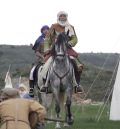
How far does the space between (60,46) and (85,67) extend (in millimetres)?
31269

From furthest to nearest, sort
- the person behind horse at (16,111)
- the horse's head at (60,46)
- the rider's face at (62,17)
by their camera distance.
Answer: the rider's face at (62,17) → the horse's head at (60,46) → the person behind horse at (16,111)

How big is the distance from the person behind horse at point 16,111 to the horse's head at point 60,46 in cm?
847

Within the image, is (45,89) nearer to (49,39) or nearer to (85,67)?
(49,39)

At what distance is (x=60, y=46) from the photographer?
18.4 metres

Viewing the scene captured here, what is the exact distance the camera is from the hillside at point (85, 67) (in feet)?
146

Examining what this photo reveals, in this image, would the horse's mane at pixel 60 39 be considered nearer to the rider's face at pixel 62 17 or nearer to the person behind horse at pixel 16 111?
the rider's face at pixel 62 17

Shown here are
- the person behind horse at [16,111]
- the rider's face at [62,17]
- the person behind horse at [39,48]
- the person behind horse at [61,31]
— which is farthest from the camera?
the person behind horse at [39,48]

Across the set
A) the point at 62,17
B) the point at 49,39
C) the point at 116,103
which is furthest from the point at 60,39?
the point at 116,103

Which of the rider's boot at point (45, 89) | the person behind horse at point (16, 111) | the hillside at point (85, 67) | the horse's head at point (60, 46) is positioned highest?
the horse's head at point (60, 46)

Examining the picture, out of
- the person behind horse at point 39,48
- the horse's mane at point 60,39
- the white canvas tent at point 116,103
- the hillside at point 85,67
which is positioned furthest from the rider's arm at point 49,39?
the hillside at point 85,67

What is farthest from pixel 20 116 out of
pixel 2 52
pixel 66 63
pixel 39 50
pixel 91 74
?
pixel 2 52

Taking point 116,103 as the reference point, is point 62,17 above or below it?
above

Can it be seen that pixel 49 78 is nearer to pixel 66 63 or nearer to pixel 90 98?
pixel 66 63

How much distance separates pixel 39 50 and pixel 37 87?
1.16 m
